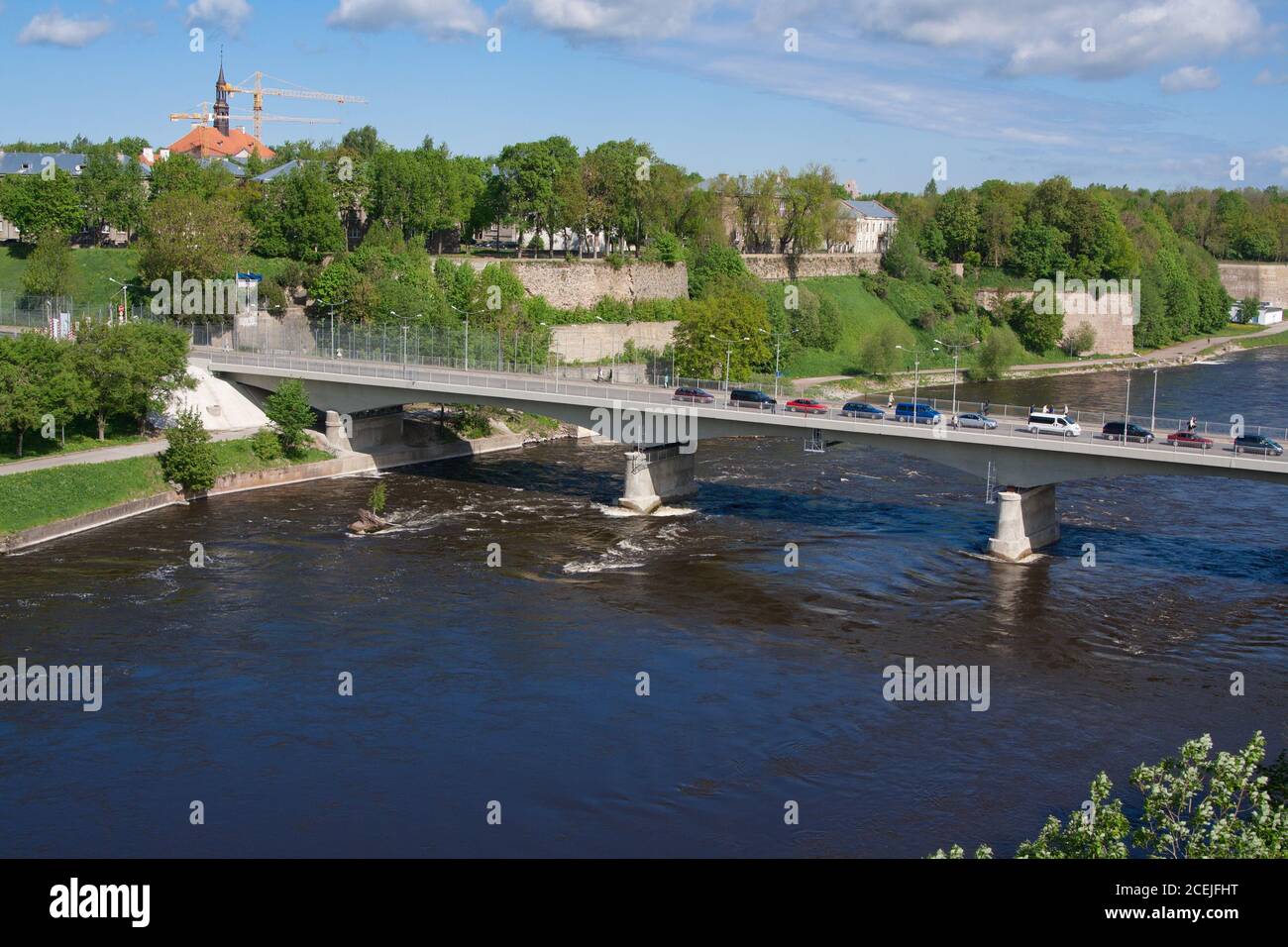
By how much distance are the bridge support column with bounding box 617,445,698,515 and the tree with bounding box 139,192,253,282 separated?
130ft

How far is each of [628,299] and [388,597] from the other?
67536 mm

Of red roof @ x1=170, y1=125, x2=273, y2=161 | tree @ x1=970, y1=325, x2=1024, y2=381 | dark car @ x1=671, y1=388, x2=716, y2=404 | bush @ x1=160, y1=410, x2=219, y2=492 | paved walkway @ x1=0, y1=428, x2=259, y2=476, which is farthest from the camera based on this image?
red roof @ x1=170, y1=125, x2=273, y2=161

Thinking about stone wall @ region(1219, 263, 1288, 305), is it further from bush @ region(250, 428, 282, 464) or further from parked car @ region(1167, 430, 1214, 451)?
bush @ region(250, 428, 282, 464)

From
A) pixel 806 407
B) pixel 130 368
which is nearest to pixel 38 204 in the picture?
pixel 130 368

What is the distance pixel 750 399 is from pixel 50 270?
5187 cm

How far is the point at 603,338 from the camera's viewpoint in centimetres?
10112

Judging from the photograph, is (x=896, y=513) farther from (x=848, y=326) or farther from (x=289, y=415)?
(x=848, y=326)

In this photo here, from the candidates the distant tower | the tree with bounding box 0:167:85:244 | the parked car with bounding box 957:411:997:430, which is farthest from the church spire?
the parked car with bounding box 957:411:997:430

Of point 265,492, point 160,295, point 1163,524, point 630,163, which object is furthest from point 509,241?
point 1163,524

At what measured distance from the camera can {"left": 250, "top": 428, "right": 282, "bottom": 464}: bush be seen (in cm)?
6625

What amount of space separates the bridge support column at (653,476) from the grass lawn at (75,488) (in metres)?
18.9

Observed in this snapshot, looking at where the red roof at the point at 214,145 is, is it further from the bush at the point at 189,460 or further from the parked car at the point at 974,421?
the parked car at the point at 974,421
